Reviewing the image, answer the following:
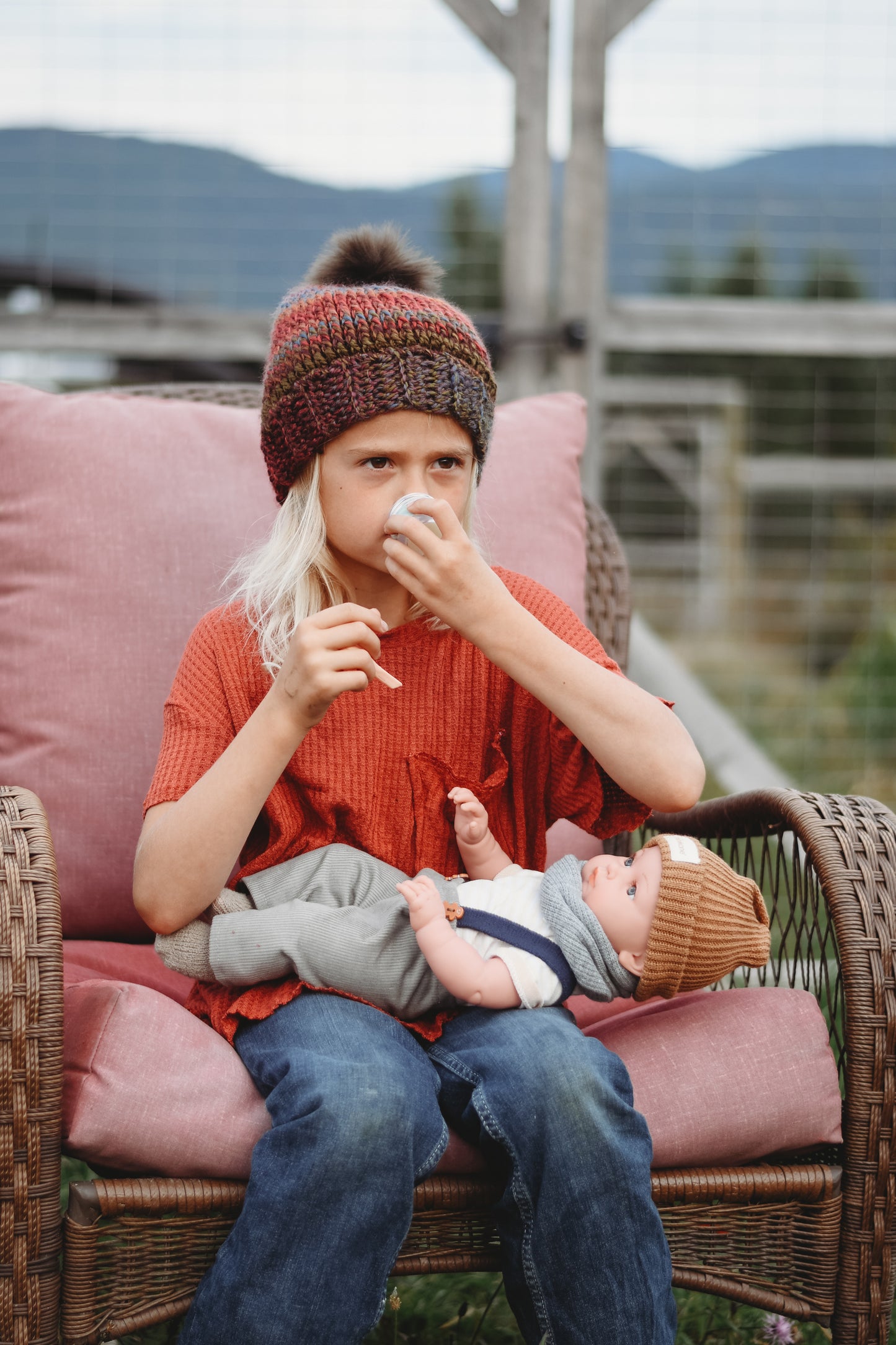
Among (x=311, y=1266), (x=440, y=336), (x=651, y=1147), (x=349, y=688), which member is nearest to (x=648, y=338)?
(x=440, y=336)

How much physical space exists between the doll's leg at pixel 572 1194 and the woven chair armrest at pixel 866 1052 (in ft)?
0.89

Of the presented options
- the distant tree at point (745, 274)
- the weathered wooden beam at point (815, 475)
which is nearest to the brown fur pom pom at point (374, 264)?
the distant tree at point (745, 274)

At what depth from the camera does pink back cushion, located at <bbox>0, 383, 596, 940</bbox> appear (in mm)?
1759

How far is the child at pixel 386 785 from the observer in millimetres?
1152

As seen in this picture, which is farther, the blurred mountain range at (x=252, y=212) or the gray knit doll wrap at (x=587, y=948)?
the blurred mountain range at (x=252, y=212)

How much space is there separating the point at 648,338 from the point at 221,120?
1.33m

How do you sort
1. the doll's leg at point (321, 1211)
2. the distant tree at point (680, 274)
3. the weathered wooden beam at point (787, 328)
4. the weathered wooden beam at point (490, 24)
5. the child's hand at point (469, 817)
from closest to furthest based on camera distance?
the doll's leg at point (321, 1211), the child's hand at point (469, 817), the weathered wooden beam at point (490, 24), the weathered wooden beam at point (787, 328), the distant tree at point (680, 274)

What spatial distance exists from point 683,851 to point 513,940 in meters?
0.21

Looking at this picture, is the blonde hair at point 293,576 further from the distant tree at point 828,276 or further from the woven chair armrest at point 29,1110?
the distant tree at point 828,276

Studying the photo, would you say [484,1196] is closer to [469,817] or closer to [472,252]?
[469,817]

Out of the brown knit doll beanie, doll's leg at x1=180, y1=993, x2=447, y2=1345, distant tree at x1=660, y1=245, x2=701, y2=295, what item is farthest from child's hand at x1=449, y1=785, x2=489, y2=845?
distant tree at x1=660, y1=245, x2=701, y2=295

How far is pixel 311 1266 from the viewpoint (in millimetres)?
1121

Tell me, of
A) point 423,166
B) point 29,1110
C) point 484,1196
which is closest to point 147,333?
point 423,166

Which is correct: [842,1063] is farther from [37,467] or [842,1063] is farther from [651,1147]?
[37,467]
